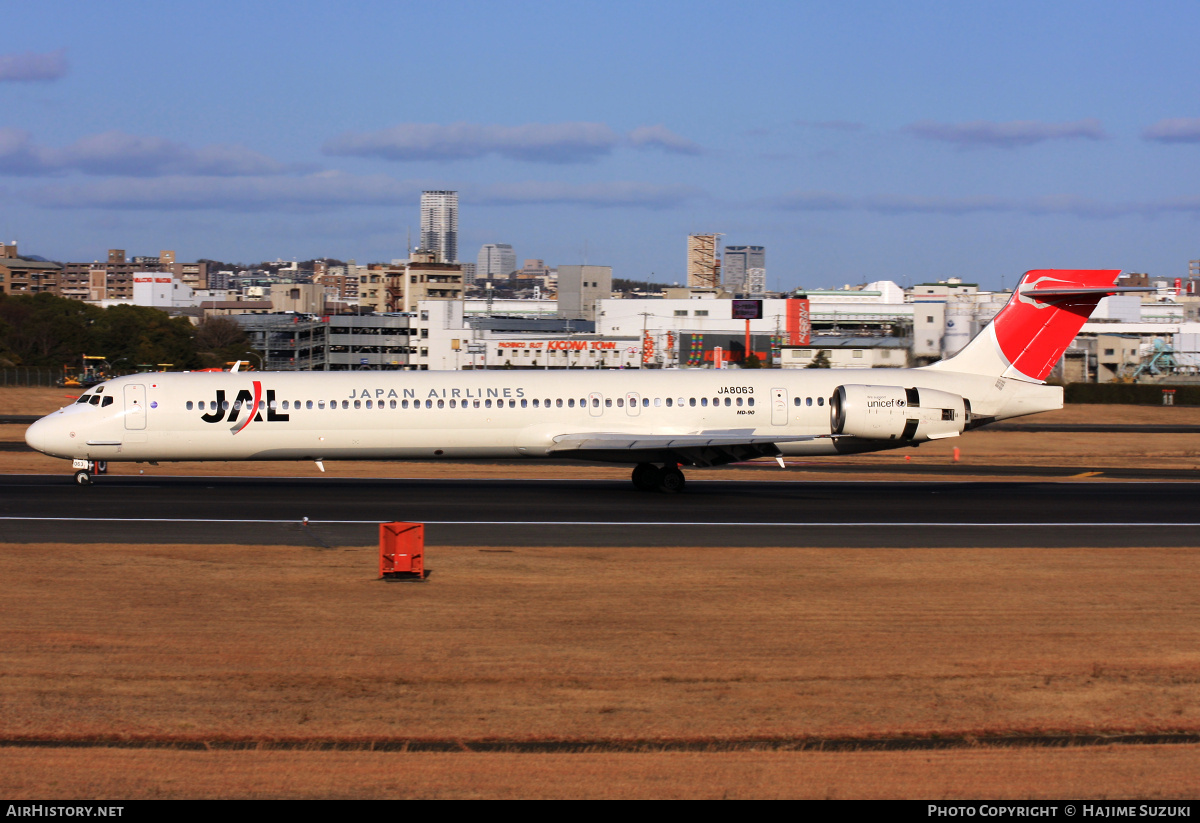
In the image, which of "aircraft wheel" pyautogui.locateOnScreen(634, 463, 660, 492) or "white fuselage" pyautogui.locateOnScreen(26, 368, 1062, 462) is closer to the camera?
"white fuselage" pyautogui.locateOnScreen(26, 368, 1062, 462)

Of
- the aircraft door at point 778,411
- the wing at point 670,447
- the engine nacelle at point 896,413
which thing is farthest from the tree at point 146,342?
the engine nacelle at point 896,413

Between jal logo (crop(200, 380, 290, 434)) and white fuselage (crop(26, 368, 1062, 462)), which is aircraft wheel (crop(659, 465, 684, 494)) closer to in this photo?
white fuselage (crop(26, 368, 1062, 462))

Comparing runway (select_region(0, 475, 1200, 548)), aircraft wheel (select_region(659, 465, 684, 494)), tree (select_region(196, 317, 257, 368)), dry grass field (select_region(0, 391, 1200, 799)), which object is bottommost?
dry grass field (select_region(0, 391, 1200, 799))

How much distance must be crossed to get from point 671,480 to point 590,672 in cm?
1598

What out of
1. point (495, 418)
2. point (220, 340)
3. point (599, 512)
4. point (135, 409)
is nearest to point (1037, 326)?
point (599, 512)

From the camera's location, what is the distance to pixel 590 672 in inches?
469

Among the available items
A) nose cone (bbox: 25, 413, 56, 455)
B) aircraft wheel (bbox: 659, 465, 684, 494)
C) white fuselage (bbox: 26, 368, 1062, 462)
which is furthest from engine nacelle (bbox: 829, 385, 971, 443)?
nose cone (bbox: 25, 413, 56, 455)

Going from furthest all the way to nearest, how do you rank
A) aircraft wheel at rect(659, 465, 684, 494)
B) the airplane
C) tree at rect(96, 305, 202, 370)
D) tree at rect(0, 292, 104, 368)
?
tree at rect(96, 305, 202, 370) → tree at rect(0, 292, 104, 368) → aircraft wheel at rect(659, 465, 684, 494) → the airplane

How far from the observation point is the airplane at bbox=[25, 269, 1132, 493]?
26859 millimetres

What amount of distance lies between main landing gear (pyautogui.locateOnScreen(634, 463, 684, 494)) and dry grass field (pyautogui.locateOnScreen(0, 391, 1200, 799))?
29.9 ft

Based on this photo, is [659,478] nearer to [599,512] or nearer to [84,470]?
[599,512]

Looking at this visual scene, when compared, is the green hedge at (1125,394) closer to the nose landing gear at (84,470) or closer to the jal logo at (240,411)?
the jal logo at (240,411)
